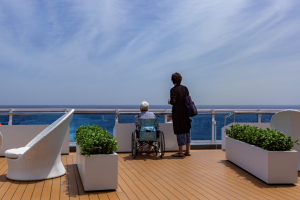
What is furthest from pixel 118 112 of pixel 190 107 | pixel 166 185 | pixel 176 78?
pixel 166 185

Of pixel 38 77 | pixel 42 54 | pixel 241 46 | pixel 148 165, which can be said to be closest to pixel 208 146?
pixel 148 165

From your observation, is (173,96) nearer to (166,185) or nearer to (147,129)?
(147,129)

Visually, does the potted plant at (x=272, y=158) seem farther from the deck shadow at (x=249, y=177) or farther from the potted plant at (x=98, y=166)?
the potted plant at (x=98, y=166)

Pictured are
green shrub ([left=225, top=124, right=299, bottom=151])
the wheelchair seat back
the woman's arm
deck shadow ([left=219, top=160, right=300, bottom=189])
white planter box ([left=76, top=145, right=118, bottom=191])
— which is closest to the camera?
white planter box ([left=76, top=145, right=118, bottom=191])

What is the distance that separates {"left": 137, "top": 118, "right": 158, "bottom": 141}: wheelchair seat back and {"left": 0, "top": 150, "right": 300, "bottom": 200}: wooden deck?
1.99ft

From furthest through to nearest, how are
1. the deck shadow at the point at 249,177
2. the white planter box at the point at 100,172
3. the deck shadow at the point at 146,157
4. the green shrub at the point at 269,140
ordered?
the deck shadow at the point at 146,157, the green shrub at the point at 269,140, the deck shadow at the point at 249,177, the white planter box at the point at 100,172

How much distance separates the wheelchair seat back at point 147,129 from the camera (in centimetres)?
519

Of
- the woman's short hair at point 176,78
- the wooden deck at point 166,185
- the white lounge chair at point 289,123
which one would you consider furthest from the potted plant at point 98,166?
the white lounge chair at point 289,123

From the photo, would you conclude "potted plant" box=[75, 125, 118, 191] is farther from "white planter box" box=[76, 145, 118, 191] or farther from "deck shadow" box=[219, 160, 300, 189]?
"deck shadow" box=[219, 160, 300, 189]

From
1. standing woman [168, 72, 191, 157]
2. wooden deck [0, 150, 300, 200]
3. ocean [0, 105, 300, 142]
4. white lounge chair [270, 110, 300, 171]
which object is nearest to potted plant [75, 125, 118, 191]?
wooden deck [0, 150, 300, 200]

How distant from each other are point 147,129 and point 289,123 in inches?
101

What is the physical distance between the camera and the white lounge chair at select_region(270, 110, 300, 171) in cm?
430

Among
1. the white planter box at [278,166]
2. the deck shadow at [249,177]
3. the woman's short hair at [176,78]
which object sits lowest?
the deck shadow at [249,177]

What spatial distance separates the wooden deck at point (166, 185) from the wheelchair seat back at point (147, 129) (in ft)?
1.99
